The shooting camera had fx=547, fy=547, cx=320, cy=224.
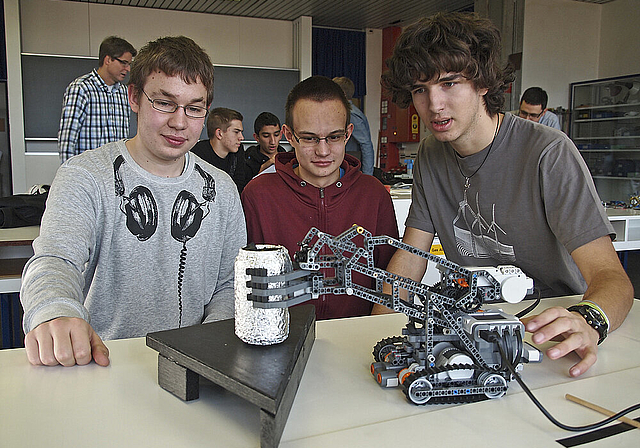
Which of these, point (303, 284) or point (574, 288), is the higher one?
point (303, 284)

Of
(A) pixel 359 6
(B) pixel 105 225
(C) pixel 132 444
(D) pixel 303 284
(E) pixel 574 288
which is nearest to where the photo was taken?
(C) pixel 132 444

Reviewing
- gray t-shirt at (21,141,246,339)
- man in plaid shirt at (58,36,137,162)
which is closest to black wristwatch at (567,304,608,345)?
gray t-shirt at (21,141,246,339)

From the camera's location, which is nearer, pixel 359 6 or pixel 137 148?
pixel 137 148

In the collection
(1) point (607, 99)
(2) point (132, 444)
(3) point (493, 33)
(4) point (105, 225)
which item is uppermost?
(1) point (607, 99)

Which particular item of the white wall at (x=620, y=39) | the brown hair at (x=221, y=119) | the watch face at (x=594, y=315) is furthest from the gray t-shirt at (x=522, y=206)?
the white wall at (x=620, y=39)

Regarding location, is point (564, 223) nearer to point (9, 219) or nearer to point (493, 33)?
point (493, 33)

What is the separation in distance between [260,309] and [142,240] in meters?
0.65

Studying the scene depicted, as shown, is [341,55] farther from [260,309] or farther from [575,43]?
[260,309]

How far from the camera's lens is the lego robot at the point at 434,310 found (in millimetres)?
822

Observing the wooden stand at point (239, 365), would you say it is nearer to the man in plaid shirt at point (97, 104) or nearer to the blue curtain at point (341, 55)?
the man in plaid shirt at point (97, 104)

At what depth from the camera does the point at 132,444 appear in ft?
2.31

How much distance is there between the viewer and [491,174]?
1.54 meters

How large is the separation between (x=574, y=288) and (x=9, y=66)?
7027 millimetres

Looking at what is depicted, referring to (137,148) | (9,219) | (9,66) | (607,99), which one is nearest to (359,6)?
(607,99)
